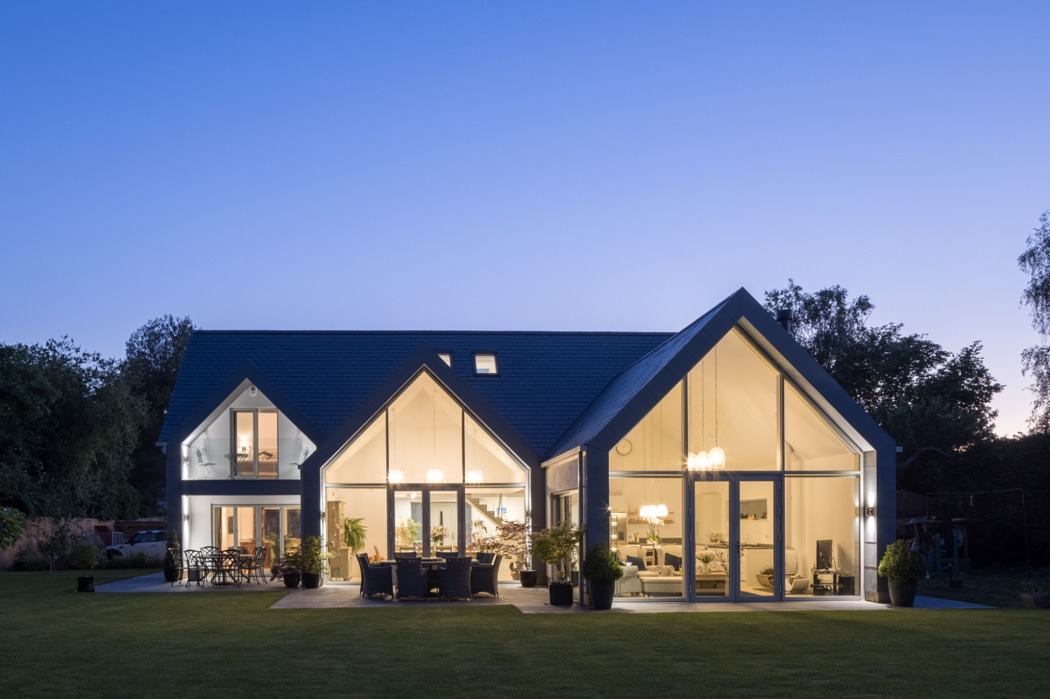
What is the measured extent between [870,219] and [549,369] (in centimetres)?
881

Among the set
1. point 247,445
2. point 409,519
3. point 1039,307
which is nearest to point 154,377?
point 247,445

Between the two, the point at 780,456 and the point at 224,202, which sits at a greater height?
the point at 224,202

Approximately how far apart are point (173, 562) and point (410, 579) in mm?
7738

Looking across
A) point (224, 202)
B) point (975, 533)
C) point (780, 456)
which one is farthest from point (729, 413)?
point (224, 202)

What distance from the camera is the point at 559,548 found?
60.8ft

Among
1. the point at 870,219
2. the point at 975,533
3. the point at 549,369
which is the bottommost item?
the point at 975,533

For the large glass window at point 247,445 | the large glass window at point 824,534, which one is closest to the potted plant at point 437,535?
the large glass window at point 247,445

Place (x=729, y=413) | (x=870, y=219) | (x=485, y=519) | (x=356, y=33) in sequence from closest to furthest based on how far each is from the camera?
(x=356, y=33) < (x=729, y=413) < (x=485, y=519) < (x=870, y=219)

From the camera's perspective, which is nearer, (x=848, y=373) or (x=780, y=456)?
(x=780, y=456)

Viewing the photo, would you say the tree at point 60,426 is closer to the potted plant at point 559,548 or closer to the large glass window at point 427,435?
the large glass window at point 427,435

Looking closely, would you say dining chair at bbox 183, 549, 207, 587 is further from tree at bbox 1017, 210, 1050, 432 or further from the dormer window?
tree at bbox 1017, 210, 1050, 432

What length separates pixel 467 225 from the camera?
104 ft

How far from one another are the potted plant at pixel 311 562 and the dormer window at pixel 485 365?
22.5 feet

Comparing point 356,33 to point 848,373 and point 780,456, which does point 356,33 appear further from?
point 848,373
